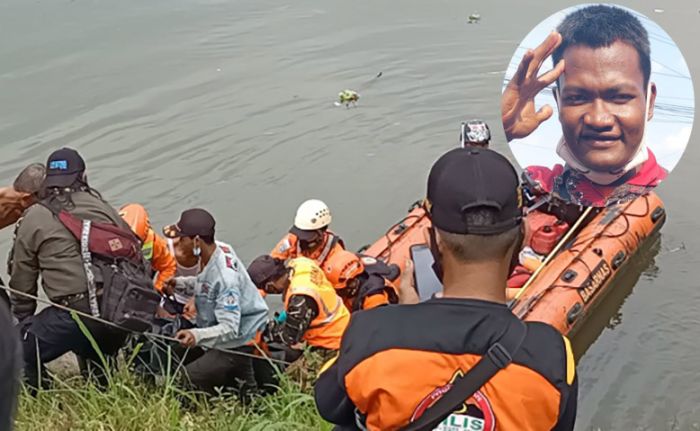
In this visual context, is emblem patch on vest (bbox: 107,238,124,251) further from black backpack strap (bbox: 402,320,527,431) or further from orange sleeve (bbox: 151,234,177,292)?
black backpack strap (bbox: 402,320,527,431)

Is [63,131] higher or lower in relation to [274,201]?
higher

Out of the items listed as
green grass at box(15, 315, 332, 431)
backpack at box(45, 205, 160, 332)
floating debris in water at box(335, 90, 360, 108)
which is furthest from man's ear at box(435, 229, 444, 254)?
floating debris in water at box(335, 90, 360, 108)

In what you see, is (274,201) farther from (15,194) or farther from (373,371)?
(373,371)

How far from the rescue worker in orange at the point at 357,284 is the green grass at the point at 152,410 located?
104 cm

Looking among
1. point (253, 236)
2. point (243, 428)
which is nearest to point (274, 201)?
point (253, 236)

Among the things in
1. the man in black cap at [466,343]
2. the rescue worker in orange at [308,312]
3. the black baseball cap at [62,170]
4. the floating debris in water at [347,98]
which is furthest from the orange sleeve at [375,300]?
the floating debris in water at [347,98]

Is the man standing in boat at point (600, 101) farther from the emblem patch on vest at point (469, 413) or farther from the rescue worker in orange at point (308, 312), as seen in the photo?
the emblem patch on vest at point (469, 413)

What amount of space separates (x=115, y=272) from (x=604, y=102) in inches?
141

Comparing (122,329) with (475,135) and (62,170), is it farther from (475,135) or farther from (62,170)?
(475,135)

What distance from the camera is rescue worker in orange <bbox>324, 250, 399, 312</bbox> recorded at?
18.9ft

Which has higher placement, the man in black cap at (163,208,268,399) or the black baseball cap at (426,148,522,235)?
the black baseball cap at (426,148,522,235)

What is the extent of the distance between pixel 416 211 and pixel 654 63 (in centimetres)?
274

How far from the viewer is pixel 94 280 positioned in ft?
15.8

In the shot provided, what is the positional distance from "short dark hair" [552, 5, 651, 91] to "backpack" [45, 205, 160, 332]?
11.3 feet
